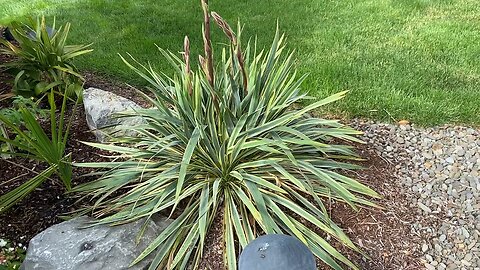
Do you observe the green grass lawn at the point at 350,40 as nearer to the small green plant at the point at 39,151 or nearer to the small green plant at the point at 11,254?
the small green plant at the point at 39,151

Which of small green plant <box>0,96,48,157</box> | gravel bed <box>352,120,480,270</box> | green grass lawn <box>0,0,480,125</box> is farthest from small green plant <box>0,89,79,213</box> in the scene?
gravel bed <box>352,120,480,270</box>

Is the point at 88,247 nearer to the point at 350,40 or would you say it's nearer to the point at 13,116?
the point at 13,116

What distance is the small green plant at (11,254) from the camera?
292 cm

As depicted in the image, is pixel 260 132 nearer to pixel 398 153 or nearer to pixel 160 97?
pixel 160 97

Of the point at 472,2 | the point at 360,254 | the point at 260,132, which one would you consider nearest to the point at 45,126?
the point at 260,132

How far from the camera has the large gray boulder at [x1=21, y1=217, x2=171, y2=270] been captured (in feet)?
8.70

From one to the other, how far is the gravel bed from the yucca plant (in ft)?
1.28

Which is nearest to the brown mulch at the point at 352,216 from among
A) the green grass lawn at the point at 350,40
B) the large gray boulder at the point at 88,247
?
the large gray boulder at the point at 88,247

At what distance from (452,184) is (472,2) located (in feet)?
12.8

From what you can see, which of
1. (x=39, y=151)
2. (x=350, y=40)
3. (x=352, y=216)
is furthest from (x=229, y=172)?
(x=350, y=40)

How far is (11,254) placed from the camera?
2990 mm

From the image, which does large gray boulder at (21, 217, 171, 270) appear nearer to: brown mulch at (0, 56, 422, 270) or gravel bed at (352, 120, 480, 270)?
brown mulch at (0, 56, 422, 270)

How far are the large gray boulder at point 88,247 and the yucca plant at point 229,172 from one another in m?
0.07

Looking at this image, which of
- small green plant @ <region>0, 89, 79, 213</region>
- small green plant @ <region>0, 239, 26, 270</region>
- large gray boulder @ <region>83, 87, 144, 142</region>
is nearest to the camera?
small green plant @ <region>0, 239, 26, 270</region>
